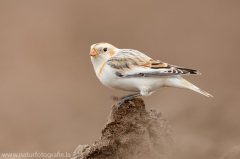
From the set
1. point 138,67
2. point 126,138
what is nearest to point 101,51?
point 138,67

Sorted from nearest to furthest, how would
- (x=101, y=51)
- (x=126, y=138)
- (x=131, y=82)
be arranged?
(x=126, y=138) < (x=131, y=82) < (x=101, y=51)

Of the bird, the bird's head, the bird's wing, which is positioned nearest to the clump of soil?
the bird

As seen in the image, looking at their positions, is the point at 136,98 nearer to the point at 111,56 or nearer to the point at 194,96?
the point at 111,56

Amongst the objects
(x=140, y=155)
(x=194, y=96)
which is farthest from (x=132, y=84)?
(x=194, y=96)

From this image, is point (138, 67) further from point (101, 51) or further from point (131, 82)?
point (101, 51)

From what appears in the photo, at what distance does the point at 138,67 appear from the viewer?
20.8ft

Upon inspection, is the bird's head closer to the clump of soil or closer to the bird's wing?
the bird's wing

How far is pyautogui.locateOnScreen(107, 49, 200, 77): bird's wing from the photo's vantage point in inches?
246

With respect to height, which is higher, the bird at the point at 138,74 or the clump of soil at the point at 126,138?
the bird at the point at 138,74

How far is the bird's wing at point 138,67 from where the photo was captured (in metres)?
6.25

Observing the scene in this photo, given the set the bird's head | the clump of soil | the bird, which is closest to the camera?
the clump of soil

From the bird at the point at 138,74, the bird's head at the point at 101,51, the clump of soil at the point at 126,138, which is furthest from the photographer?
the bird's head at the point at 101,51

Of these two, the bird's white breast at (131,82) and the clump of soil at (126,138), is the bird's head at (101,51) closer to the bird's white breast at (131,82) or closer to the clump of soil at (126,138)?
the bird's white breast at (131,82)

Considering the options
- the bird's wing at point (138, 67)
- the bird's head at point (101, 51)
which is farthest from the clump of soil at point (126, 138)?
the bird's head at point (101, 51)
